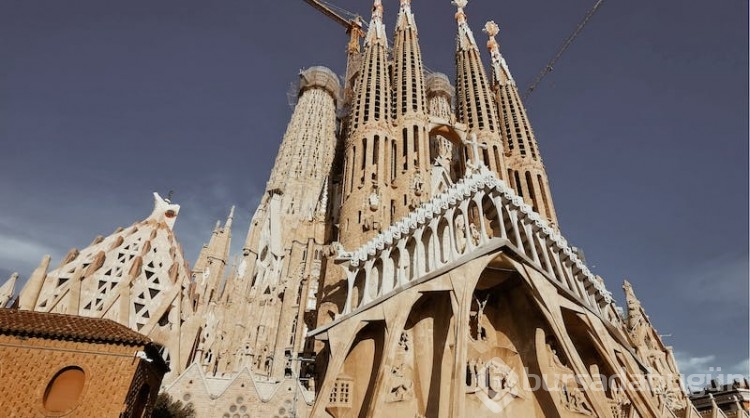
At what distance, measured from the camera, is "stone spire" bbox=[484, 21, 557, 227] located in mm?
27638

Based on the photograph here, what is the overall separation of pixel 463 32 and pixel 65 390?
39.3 meters

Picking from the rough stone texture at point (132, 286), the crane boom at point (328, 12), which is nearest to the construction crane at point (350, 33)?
the crane boom at point (328, 12)

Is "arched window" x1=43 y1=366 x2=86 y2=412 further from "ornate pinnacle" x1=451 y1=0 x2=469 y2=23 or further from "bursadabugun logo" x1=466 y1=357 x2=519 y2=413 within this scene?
"ornate pinnacle" x1=451 y1=0 x2=469 y2=23

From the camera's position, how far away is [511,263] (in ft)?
53.5

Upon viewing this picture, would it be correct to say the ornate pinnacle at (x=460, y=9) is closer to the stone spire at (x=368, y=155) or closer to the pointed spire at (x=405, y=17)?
the pointed spire at (x=405, y=17)

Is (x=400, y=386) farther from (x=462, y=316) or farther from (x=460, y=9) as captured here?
(x=460, y=9)

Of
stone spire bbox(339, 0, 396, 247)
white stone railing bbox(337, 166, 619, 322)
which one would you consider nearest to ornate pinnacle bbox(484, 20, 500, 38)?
stone spire bbox(339, 0, 396, 247)

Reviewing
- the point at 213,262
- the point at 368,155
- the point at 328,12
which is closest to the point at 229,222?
the point at 213,262

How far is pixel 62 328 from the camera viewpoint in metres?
11.5

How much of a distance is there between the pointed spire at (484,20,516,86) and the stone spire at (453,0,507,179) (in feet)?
7.63

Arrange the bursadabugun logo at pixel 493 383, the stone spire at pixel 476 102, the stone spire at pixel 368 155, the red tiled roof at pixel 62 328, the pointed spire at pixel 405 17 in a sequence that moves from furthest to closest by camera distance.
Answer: the pointed spire at pixel 405 17 → the stone spire at pixel 476 102 → the stone spire at pixel 368 155 → the bursadabugun logo at pixel 493 383 → the red tiled roof at pixel 62 328

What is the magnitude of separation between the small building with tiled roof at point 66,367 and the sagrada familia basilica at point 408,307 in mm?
5248

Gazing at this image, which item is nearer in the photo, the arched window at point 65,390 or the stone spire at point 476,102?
the arched window at point 65,390

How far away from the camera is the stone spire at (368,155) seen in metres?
21.7
